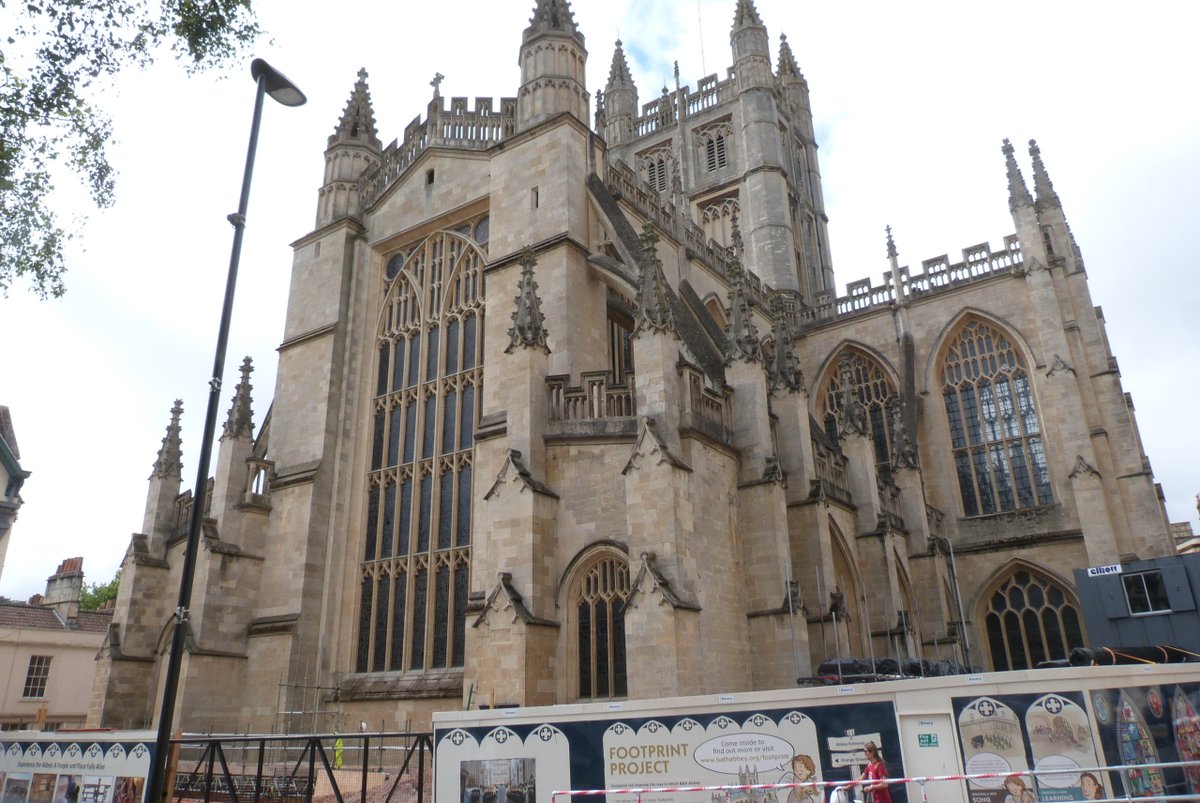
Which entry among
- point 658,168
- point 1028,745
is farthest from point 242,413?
point 658,168

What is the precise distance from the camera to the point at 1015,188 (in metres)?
25.8

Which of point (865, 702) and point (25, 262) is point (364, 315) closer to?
point (25, 262)

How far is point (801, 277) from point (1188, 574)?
24018 mm

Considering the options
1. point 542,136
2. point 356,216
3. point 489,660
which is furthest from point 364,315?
point 489,660

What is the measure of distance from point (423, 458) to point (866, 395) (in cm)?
1578

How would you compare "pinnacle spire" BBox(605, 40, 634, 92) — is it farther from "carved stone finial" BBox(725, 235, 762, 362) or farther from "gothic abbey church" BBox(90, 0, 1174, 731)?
"carved stone finial" BBox(725, 235, 762, 362)

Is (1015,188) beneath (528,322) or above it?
above

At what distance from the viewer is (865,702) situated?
24.6 ft

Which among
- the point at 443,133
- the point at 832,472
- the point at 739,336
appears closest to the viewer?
the point at 739,336

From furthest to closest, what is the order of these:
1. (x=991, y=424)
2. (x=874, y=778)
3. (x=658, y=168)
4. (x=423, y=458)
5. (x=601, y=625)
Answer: (x=658, y=168)
(x=991, y=424)
(x=423, y=458)
(x=601, y=625)
(x=874, y=778)

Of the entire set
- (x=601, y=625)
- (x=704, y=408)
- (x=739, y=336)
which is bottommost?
(x=601, y=625)

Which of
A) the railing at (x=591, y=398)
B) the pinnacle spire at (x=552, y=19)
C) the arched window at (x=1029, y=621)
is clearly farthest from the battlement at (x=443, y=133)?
the arched window at (x=1029, y=621)

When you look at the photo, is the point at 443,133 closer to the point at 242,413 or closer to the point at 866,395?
the point at 242,413

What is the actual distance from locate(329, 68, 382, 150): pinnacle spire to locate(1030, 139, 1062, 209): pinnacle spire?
1983 centimetres
